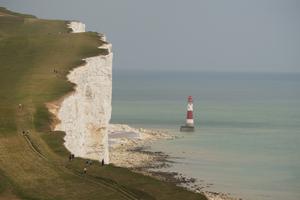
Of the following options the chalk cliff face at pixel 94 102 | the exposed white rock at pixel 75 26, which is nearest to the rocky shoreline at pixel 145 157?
the chalk cliff face at pixel 94 102

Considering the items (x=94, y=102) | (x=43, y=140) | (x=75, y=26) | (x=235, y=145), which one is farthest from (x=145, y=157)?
(x=43, y=140)

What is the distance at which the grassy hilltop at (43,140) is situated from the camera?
35.4 metres

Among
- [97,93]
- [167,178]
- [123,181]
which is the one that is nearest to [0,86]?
[97,93]

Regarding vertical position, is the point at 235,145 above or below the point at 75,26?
below

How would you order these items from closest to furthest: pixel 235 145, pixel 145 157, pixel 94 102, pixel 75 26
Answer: pixel 94 102
pixel 145 157
pixel 235 145
pixel 75 26

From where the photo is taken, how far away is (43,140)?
143 feet

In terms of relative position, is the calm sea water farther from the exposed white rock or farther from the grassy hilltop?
the exposed white rock

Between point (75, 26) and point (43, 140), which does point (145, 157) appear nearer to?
point (75, 26)

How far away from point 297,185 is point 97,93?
14678 mm

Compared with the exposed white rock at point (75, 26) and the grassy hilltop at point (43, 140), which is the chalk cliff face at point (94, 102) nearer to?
the grassy hilltop at point (43, 140)

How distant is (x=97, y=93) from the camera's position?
187 feet

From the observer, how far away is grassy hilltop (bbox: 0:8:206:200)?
116 feet

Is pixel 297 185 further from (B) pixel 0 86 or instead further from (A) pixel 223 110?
(A) pixel 223 110

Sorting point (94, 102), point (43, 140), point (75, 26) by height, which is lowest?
point (43, 140)
